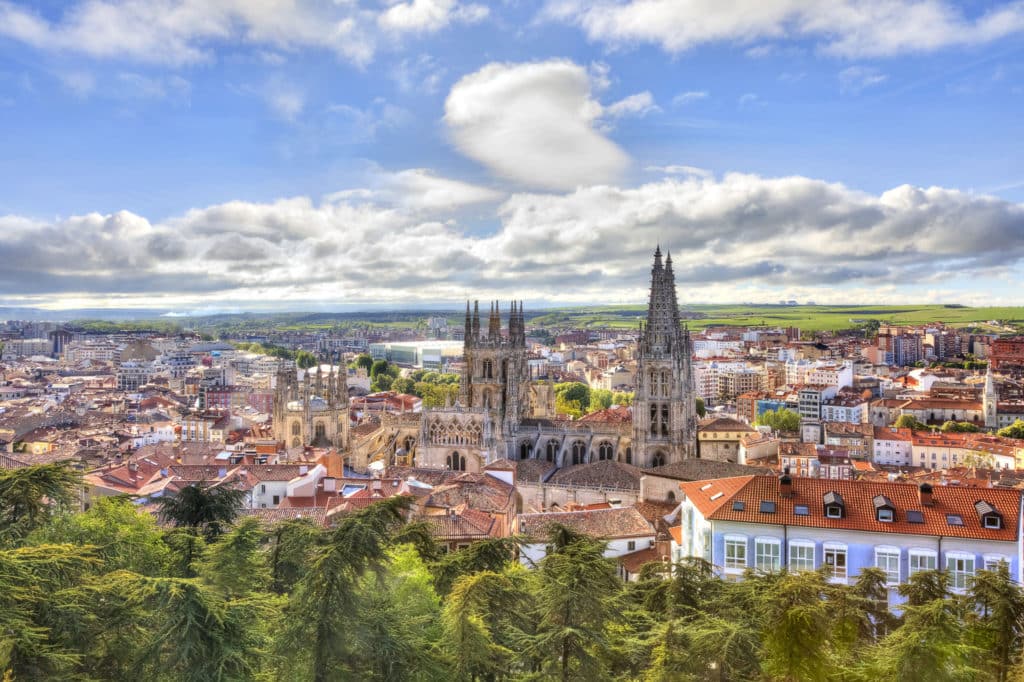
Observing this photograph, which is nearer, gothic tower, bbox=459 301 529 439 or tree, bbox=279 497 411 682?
tree, bbox=279 497 411 682

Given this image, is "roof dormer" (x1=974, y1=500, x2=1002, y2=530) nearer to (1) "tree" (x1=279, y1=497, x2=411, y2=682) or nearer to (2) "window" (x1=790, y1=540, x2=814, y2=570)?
(2) "window" (x1=790, y1=540, x2=814, y2=570)

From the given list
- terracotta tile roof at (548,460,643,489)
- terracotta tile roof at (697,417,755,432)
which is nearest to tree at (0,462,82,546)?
terracotta tile roof at (548,460,643,489)

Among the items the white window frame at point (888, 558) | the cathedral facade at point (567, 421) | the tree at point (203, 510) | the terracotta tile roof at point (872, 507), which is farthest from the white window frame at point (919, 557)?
the cathedral facade at point (567, 421)

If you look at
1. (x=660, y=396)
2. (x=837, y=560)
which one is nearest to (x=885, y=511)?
(x=837, y=560)

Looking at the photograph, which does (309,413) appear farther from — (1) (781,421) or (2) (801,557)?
(1) (781,421)

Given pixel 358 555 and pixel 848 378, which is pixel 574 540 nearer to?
pixel 358 555

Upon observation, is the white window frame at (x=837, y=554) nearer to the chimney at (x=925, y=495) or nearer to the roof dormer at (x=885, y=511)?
the roof dormer at (x=885, y=511)
